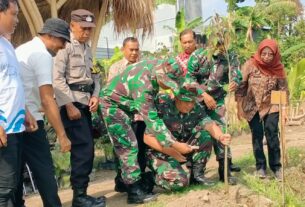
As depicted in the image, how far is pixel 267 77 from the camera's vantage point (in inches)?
194

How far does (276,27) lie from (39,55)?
14993 millimetres

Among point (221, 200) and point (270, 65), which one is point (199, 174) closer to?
point (221, 200)

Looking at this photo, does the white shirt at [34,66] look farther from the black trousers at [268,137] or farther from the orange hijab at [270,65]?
the black trousers at [268,137]

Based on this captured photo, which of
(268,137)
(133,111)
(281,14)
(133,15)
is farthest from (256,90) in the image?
(281,14)

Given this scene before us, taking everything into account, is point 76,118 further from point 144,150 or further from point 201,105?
point 201,105

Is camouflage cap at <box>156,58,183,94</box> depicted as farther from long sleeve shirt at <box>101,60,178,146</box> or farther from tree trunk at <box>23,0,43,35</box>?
tree trunk at <box>23,0,43,35</box>

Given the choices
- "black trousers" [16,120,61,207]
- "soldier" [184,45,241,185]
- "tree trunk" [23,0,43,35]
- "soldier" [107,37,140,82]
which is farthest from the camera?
"tree trunk" [23,0,43,35]

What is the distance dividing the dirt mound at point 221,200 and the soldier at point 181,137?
0.50 metres

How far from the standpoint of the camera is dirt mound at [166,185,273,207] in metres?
3.69

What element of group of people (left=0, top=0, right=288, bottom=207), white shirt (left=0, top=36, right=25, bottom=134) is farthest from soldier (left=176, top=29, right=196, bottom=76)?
white shirt (left=0, top=36, right=25, bottom=134)

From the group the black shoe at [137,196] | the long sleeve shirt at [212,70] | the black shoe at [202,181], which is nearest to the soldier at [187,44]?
the long sleeve shirt at [212,70]

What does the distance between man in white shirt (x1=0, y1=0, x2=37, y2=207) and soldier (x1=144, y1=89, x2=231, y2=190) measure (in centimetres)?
161

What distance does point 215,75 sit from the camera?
4750 mm

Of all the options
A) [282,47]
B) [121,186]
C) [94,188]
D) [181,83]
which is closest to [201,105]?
[181,83]
